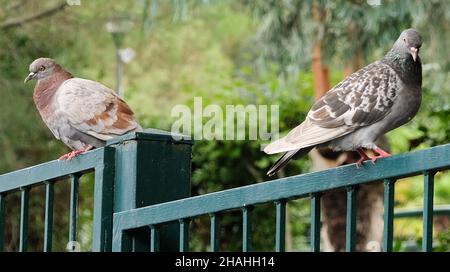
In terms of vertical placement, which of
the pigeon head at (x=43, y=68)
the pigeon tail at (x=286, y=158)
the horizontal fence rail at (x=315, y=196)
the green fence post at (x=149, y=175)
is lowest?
the horizontal fence rail at (x=315, y=196)

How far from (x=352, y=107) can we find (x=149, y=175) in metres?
0.91

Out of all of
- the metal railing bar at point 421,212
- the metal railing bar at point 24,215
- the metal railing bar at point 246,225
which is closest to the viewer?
the metal railing bar at point 246,225

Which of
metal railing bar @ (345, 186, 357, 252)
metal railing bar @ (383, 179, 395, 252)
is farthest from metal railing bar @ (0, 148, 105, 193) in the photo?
metal railing bar @ (383, 179, 395, 252)

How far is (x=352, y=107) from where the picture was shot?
3.68 m

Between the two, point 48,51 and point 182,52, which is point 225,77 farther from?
point 182,52

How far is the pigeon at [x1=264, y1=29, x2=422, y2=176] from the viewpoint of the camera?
3.65 m

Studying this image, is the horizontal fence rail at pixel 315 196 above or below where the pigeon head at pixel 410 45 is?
below

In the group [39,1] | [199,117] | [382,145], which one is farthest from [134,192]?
[39,1]

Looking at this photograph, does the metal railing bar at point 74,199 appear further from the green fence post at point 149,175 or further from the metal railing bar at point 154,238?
the metal railing bar at point 154,238

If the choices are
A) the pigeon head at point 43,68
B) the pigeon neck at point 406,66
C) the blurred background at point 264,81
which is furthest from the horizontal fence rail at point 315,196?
the blurred background at point 264,81

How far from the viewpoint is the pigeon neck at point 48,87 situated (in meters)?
4.97

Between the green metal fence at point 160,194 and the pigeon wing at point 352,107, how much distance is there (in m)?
0.62

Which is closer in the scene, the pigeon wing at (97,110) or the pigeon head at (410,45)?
the pigeon head at (410,45)

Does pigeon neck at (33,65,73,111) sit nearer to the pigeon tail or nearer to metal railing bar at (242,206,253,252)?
the pigeon tail
